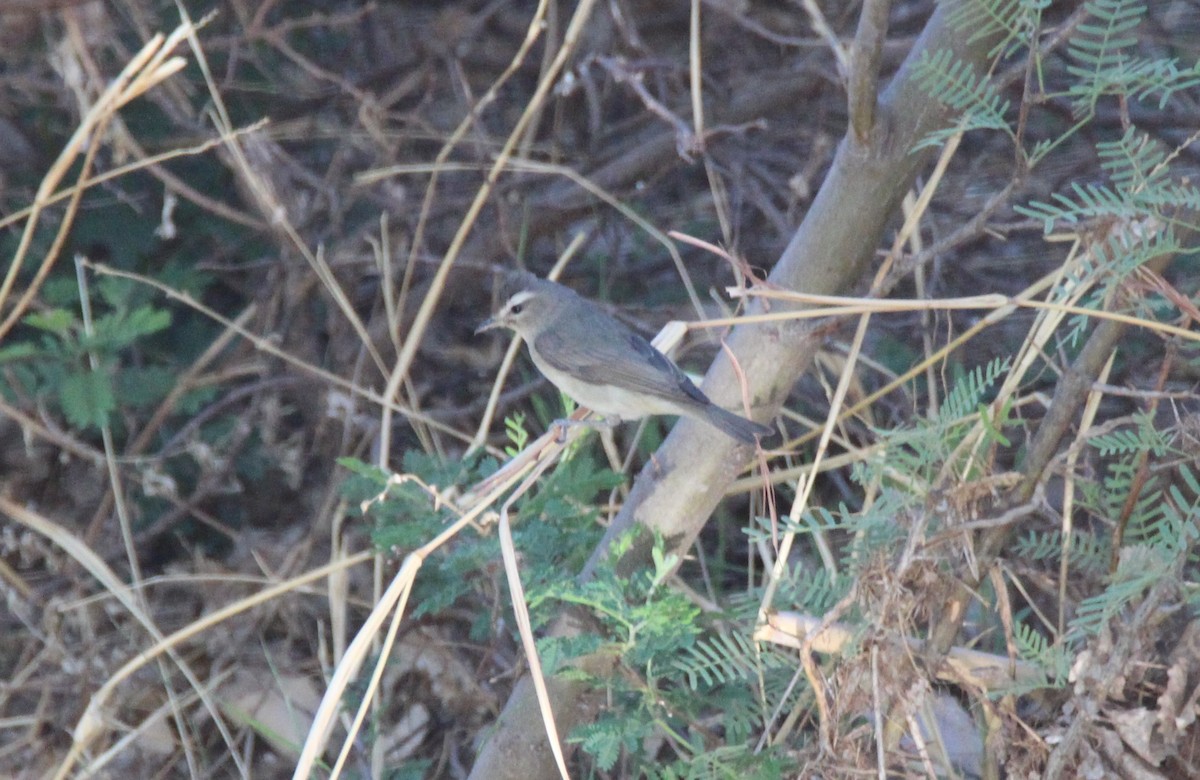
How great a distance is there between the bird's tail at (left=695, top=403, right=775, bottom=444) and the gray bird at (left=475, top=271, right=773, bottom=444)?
0.10 meters

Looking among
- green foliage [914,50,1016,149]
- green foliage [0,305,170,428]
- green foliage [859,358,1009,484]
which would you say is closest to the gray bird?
green foliage [859,358,1009,484]

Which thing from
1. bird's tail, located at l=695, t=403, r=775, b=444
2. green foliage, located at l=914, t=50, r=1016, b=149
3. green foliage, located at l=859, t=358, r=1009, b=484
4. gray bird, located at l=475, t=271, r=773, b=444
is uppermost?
green foliage, located at l=914, t=50, r=1016, b=149

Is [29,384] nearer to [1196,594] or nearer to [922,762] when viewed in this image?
[922,762]

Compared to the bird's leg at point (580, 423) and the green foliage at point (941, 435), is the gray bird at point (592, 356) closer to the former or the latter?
the bird's leg at point (580, 423)

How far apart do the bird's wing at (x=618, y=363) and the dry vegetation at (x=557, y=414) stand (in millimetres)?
252

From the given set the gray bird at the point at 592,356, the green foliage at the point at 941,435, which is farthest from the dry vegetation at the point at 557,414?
the gray bird at the point at 592,356

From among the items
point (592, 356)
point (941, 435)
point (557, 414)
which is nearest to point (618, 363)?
point (592, 356)

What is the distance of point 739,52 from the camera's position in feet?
16.9

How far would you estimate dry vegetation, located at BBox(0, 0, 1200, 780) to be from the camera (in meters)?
2.52

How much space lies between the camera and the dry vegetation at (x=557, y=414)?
252cm

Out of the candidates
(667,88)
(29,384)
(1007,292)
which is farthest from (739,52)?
(29,384)

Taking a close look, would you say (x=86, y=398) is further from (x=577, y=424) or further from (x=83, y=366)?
(x=577, y=424)

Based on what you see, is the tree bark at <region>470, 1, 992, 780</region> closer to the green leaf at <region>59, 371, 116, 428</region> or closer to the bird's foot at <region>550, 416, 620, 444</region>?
the bird's foot at <region>550, 416, 620, 444</region>

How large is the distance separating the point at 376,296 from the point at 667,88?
1395mm
